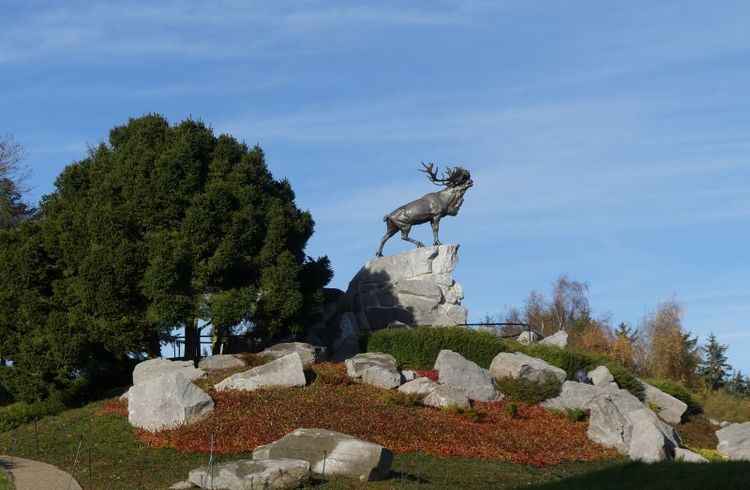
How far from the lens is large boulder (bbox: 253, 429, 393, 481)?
58.3 ft

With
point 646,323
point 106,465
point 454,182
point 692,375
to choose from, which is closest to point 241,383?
point 106,465

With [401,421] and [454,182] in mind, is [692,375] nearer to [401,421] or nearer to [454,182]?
[454,182]

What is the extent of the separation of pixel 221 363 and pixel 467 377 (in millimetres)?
6699

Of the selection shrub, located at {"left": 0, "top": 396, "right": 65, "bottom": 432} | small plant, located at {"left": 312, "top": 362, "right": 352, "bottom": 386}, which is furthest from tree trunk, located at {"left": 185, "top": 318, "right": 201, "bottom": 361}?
small plant, located at {"left": 312, "top": 362, "right": 352, "bottom": 386}

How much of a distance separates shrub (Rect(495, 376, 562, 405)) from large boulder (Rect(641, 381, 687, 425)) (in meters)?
5.20

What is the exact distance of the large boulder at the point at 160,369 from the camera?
2828cm

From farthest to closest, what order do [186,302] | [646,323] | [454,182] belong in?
[646,323] → [454,182] → [186,302]

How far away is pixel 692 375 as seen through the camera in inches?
2050

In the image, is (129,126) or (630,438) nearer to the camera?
(630,438)

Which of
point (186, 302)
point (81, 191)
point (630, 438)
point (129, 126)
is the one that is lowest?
point (630, 438)

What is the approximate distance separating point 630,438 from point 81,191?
58.4ft

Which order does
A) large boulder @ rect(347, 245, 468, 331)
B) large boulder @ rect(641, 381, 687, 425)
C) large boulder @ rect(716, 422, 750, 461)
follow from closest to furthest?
large boulder @ rect(716, 422, 750, 461)
large boulder @ rect(641, 381, 687, 425)
large boulder @ rect(347, 245, 468, 331)

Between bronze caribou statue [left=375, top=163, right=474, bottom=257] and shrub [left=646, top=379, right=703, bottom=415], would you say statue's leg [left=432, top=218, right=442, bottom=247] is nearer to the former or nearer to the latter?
bronze caribou statue [left=375, top=163, right=474, bottom=257]

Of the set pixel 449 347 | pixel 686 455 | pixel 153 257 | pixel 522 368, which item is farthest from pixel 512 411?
pixel 153 257
